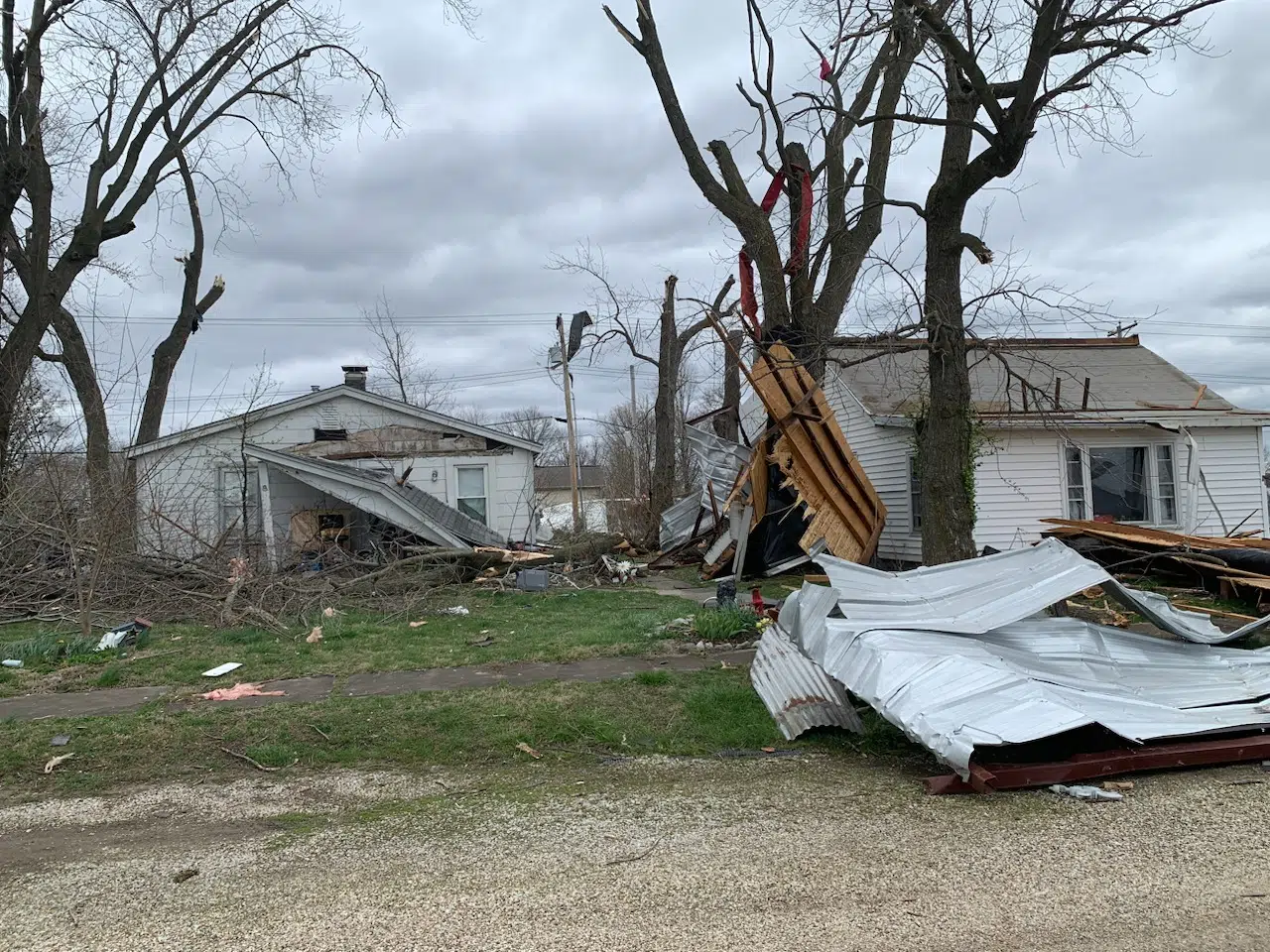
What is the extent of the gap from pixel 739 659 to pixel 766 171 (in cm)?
968

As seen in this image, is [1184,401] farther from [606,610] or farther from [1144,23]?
[606,610]

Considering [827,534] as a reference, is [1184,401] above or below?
above

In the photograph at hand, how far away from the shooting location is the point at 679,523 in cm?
1966

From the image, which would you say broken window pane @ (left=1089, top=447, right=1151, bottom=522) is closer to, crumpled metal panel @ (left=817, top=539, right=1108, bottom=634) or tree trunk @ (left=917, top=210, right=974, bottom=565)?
tree trunk @ (left=917, top=210, right=974, bottom=565)

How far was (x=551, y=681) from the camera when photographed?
25.1 feet

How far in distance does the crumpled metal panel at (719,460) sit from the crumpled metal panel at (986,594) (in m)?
9.29

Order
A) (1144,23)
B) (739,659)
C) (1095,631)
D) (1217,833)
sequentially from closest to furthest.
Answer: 1. (1217,833)
2. (1095,631)
3. (739,659)
4. (1144,23)

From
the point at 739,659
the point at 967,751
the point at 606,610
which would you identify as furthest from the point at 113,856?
the point at 606,610

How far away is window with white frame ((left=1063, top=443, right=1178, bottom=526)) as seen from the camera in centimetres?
1608

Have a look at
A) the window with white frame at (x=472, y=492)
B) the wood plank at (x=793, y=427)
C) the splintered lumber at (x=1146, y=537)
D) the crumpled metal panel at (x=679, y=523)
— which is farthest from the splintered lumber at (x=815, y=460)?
the window with white frame at (x=472, y=492)

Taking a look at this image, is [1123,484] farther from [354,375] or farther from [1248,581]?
[354,375]

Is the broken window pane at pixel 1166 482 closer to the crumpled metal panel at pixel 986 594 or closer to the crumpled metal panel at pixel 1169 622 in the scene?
the crumpled metal panel at pixel 986 594

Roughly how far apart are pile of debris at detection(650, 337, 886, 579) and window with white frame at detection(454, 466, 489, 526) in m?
5.41

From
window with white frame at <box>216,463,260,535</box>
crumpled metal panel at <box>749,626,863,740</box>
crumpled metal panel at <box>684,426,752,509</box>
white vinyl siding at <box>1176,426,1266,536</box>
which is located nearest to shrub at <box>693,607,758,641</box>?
crumpled metal panel at <box>749,626,863,740</box>
